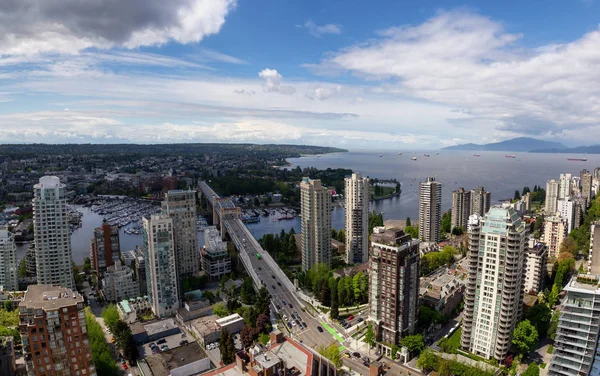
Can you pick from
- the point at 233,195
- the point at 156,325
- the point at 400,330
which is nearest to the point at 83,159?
the point at 233,195

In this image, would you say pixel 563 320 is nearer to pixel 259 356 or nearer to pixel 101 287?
pixel 259 356

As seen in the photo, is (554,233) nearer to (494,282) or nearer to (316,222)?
(494,282)

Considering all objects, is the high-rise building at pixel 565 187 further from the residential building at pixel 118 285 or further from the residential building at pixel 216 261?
the residential building at pixel 118 285

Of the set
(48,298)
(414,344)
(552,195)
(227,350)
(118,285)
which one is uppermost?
(48,298)

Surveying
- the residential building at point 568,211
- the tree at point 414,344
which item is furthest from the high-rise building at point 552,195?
the tree at point 414,344

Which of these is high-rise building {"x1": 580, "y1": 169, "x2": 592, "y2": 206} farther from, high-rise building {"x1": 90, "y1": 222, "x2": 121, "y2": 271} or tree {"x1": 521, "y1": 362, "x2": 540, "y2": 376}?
high-rise building {"x1": 90, "y1": 222, "x2": 121, "y2": 271}

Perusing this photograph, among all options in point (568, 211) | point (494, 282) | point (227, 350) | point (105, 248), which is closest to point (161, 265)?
point (227, 350)
